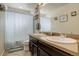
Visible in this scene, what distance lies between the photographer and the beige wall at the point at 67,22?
165cm

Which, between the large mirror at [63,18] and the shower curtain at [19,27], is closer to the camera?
the large mirror at [63,18]

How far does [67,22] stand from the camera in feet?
5.95

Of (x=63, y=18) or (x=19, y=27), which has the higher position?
(x=63, y=18)

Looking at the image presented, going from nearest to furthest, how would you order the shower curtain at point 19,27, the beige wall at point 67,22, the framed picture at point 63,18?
1. the beige wall at point 67,22
2. the framed picture at point 63,18
3. the shower curtain at point 19,27

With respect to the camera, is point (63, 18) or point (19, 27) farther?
point (19, 27)

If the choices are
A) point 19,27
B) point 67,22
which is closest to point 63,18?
point 67,22

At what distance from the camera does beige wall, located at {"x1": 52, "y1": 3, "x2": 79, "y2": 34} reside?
5.42 feet

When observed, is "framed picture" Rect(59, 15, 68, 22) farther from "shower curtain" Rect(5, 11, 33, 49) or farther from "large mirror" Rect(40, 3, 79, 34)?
"shower curtain" Rect(5, 11, 33, 49)

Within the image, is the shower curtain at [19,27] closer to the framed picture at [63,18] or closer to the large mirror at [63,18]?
the large mirror at [63,18]

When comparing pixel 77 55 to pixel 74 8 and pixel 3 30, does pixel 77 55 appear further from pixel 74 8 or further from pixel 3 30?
pixel 3 30

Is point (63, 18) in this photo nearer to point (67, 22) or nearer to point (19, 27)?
point (67, 22)

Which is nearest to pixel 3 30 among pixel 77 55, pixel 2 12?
pixel 2 12

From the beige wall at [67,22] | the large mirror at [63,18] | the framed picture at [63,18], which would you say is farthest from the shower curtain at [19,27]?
the framed picture at [63,18]

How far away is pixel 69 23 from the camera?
1.78 meters
